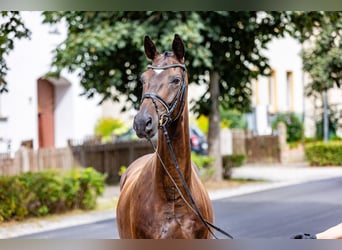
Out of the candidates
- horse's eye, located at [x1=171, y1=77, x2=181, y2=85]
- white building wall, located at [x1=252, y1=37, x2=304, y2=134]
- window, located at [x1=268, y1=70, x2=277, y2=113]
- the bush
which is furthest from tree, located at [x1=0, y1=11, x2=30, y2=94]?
the bush

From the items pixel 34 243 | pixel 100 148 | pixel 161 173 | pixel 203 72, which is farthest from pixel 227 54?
pixel 161 173

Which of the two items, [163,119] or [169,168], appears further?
[169,168]

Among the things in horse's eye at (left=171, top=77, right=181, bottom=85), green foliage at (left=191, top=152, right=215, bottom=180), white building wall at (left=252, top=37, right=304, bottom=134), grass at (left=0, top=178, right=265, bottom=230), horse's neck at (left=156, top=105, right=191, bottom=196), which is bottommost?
grass at (left=0, top=178, right=265, bottom=230)

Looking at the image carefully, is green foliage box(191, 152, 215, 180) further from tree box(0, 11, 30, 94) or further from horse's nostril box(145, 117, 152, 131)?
horse's nostril box(145, 117, 152, 131)

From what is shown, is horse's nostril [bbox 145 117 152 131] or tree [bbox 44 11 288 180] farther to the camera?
tree [bbox 44 11 288 180]

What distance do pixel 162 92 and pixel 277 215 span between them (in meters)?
3.05


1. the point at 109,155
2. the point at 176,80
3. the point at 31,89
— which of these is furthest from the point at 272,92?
the point at 176,80

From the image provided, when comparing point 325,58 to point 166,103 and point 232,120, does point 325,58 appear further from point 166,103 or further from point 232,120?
point 232,120

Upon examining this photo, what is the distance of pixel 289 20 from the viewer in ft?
25.0

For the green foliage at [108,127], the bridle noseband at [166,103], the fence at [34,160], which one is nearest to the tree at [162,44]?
→ the fence at [34,160]

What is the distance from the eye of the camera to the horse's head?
2908mm

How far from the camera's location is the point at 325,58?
6.89m

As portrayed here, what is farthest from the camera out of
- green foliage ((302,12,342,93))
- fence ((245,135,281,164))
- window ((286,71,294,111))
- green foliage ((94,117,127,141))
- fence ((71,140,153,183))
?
green foliage ((94,117,127,141))

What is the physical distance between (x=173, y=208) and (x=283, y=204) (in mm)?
3119
